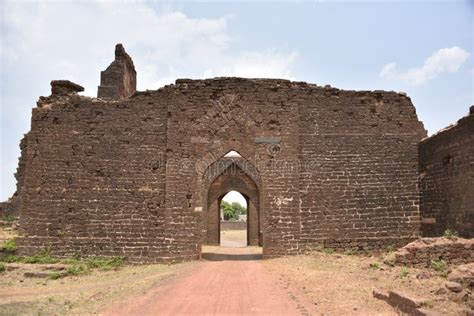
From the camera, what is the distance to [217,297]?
774 centimetres

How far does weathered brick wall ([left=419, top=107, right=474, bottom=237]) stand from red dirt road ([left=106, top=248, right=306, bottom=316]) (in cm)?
544

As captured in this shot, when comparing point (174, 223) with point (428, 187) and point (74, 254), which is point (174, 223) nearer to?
point (74, 254)

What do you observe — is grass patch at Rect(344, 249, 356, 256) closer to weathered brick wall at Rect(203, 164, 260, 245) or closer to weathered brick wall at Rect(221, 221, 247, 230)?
weathered brick wall at Rect(203, 164, 260, 245)

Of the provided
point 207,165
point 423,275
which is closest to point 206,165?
point 207,165

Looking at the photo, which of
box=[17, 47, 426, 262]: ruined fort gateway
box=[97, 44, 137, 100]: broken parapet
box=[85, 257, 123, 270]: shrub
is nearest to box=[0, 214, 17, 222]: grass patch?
box=[17, 47, 426, 262]: ruined fort gateway

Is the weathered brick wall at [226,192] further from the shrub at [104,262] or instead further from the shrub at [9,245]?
the shrub at [9,245]

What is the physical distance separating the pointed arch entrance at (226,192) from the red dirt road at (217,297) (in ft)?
44.7

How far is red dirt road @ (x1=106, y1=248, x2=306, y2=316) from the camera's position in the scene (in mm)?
6719

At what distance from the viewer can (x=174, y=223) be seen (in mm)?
12922

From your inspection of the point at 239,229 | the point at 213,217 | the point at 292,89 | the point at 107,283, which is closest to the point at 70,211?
the point at 107,283

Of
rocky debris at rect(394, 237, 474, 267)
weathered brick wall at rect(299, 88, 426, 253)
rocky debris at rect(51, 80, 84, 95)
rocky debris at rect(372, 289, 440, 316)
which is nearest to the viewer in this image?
rocky debris at rect(372, 289, 440, 316)

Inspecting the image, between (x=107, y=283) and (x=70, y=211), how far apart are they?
389 centimetres

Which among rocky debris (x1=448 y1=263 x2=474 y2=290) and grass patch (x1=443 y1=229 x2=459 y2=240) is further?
grass patch (x1=443 y1=229 x2=459 y2=240)

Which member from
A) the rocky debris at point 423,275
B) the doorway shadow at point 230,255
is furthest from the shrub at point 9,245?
the rocky debris at point 423,275
